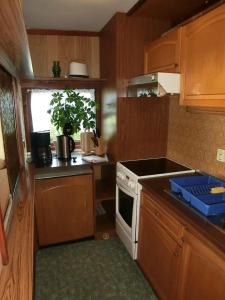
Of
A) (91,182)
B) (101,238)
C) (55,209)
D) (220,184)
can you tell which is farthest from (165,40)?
(101,238)

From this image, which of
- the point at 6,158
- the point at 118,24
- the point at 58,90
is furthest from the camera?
the point at 58,90

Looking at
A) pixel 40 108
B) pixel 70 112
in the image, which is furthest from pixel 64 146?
pixel 40 108

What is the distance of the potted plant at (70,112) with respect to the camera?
2293mm

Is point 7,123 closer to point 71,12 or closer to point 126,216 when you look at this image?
point 71,12

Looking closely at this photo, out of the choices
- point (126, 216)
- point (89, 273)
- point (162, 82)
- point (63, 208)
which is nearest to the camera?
point (162, 82)

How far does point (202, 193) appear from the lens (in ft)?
4.86

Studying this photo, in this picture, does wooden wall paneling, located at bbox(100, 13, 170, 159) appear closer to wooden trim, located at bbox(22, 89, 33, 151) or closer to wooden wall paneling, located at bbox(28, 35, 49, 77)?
wooden wall paneling, located at bbox(28, 35, 49, 77)

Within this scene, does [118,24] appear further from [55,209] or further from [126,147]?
[55,209]

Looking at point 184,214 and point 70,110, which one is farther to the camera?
point 70,110

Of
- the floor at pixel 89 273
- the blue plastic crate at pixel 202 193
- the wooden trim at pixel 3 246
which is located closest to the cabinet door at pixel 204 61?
the blue plastic crate at pixel 202 193

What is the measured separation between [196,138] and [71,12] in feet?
5.13

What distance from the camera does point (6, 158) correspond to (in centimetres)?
140

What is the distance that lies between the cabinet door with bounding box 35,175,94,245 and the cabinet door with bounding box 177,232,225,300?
3.89 ft

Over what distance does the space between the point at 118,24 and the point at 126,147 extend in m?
1.15
